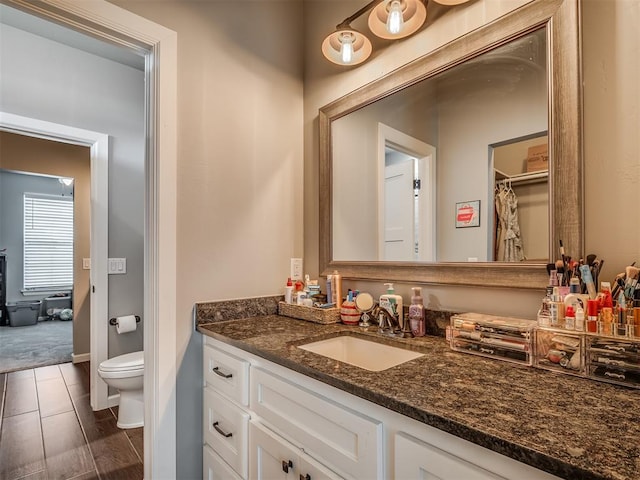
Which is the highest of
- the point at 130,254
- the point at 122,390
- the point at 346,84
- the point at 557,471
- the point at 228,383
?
the point at 346,84

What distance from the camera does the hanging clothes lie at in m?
1.09

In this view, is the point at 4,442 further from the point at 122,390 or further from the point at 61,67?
the point at 61,67

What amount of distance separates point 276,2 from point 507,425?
2073 mm

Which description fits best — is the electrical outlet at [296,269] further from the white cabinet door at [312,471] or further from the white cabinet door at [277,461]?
the white cabinet door at [312,471]

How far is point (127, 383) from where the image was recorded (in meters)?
2.14

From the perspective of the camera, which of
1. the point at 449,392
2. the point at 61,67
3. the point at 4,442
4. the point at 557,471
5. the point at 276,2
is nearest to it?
the point at 557,471

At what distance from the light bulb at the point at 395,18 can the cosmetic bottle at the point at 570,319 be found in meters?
1.17

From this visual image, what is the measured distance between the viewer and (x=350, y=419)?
79 centimetres

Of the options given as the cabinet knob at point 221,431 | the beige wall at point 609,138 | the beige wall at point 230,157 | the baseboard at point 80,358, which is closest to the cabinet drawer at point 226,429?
the cabinet knob at point 221,431

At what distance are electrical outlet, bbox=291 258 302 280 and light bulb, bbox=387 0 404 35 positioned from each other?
1.15 m

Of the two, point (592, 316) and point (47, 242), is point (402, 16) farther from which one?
point (47, 242)

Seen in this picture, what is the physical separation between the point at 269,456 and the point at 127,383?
157 centimetres

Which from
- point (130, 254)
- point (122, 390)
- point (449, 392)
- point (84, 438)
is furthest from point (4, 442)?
point (449, 392)

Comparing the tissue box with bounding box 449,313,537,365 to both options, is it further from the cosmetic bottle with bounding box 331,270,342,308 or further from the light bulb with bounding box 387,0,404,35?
the light bulb with bounding box 387,0,404,35
